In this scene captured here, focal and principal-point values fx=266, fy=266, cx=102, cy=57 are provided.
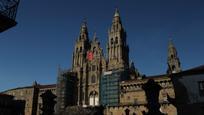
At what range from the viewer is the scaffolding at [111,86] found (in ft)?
214

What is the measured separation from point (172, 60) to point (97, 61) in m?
21.6

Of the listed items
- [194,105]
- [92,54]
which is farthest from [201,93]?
[92,54]

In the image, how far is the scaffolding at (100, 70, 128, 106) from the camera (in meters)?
65.1

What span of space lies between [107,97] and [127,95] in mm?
6452

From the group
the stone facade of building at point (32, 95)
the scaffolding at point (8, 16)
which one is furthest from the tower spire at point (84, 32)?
the scaffolding at point (8, 16)

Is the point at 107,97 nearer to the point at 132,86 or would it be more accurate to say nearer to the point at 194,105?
the point at 132,86

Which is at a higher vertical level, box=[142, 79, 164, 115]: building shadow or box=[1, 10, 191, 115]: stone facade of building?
box=[1, 10, 191, 115]: stone facade of building

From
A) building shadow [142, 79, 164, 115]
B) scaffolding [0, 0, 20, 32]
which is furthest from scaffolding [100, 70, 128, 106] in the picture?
scaffolding [0, 0, 20, 32]

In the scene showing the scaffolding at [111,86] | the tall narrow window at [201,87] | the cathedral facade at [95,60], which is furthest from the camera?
the cathedral facade at [95,60]

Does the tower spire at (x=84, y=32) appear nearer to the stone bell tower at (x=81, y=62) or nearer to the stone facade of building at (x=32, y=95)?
the stone bell tower at (x=81, y=62)

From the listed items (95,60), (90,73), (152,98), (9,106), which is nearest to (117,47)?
(95,60)

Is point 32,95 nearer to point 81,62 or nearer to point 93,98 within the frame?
point 81,62

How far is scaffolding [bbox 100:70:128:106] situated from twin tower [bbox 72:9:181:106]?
2.23m

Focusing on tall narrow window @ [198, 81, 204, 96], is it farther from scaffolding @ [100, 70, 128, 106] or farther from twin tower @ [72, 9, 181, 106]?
twin tower @ [72, 9, 181, 106]
